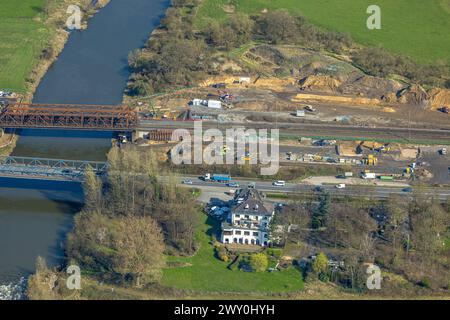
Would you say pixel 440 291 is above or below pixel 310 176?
below

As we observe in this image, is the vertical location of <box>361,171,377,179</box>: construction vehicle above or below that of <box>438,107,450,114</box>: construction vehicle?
below

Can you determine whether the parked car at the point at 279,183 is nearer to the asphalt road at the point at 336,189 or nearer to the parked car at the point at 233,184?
the asphalt road at the point at 336,189

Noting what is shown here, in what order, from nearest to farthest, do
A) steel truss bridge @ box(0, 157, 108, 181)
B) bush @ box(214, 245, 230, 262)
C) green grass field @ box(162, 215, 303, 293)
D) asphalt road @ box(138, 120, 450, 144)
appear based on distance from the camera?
green grass field @ box(162, 215, 303, 293) → bush @ box(214, 245, 230, 262) → steel truss bridge @ box(0, 157, 108, 181) → asphalt road @ box(138, 120, 450, 144)

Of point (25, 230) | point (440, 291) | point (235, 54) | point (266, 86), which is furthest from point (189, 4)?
point (440, 291)

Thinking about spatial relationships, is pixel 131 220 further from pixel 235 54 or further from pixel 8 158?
pixel 235 54

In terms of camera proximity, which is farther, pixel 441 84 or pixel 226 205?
pixel 441 84

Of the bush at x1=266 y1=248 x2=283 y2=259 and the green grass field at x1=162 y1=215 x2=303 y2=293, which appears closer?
the green grass field at x1=162 y1=215 x2=303 y2=293

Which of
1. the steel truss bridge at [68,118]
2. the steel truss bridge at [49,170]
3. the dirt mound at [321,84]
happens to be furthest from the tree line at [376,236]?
the dirt mound at [321,84]

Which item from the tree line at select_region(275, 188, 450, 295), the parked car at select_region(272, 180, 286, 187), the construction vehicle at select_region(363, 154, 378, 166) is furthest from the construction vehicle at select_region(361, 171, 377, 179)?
the parked car at select_region(272, 180, 286, 187)

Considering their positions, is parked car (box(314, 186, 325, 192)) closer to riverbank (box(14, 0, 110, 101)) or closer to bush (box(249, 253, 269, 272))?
bush (box(249, 253, 269, 272))
